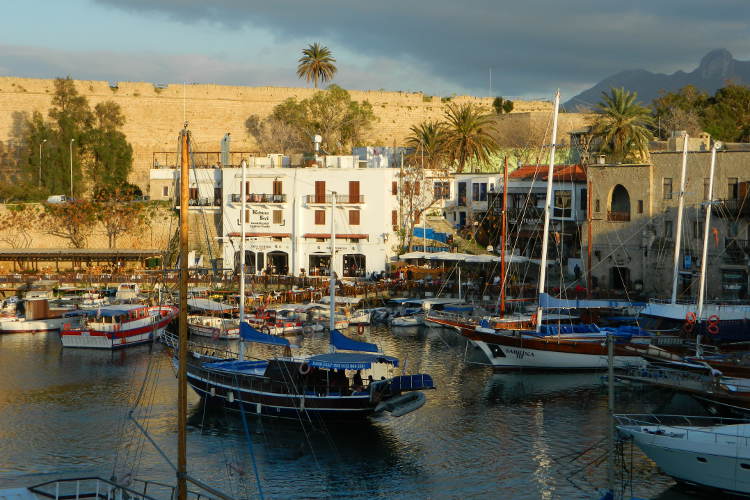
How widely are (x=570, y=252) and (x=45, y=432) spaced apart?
35707mm

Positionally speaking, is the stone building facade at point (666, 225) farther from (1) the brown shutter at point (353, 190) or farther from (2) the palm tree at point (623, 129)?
(1) the brown shutter at point (353, 190)

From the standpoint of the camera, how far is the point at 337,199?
61312 mm

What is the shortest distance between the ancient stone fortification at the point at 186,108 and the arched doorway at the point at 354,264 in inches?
1076

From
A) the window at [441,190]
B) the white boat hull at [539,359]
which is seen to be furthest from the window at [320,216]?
the white boat hull at [539,359]

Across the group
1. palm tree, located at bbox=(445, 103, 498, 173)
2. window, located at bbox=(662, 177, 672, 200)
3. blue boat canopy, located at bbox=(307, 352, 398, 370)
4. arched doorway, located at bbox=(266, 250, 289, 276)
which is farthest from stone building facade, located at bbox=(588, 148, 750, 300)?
blue boat canopy, located at bbox=(307, 352, 398, 370)

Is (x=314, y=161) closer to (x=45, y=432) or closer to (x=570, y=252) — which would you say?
(x=570, y=252)

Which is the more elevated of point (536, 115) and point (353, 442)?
point (536, 115)

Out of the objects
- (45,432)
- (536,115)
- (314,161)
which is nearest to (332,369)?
(45,432)

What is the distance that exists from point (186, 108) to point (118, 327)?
43230mm

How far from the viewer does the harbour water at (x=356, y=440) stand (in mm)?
26062

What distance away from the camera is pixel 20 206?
221 ft

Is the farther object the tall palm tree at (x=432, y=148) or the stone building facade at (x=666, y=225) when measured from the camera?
the tall palm tree at (x=432, y=148)

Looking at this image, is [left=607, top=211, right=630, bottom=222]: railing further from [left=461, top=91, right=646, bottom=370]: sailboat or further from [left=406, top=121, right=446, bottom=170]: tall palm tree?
[left=406, top=121, right=446, bottom=170]: tall palm tree

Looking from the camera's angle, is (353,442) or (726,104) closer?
(353,442)
